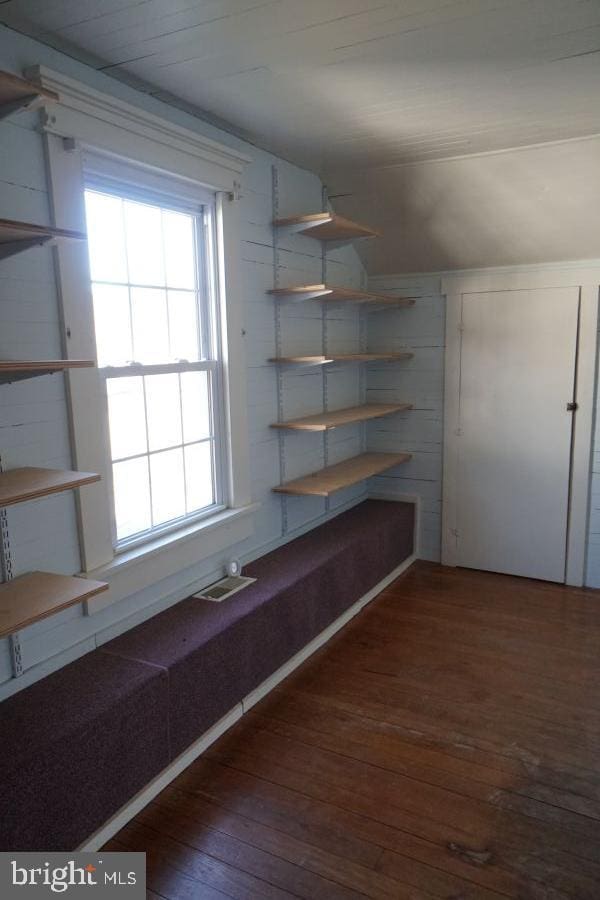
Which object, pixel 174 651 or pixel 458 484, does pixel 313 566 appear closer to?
pixel 174 651

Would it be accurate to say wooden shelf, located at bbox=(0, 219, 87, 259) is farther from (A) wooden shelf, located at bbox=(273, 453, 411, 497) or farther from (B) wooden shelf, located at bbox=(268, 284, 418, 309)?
(A) wooden shelf, located at bbox=(273, 453, 411, 497)

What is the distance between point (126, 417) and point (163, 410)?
0.21m

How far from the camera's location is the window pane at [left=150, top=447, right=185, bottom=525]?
254cm

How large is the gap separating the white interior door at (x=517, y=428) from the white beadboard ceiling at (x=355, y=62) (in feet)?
4.03

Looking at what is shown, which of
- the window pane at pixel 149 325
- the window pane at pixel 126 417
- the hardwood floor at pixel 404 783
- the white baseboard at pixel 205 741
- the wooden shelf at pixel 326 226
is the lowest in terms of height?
the hardwood floor at pixel 404 783

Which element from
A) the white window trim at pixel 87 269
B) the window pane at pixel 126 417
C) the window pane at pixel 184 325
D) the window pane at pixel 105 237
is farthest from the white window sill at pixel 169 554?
the window pane at pixel 105 237

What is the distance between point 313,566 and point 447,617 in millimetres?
998

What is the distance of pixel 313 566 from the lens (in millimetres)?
3137

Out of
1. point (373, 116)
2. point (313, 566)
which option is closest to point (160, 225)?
point (373, 116)

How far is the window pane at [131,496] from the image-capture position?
2355 mm

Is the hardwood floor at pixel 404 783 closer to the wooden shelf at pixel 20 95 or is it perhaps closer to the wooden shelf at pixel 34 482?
the wooden shelf at pixel 34 482

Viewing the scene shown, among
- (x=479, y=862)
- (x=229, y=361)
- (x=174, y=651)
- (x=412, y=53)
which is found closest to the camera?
(x=479, y=862)

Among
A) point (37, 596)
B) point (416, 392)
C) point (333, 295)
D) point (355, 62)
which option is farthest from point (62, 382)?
point (416, 392)

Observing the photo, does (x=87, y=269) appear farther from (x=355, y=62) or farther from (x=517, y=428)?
(x=517, y=428)
